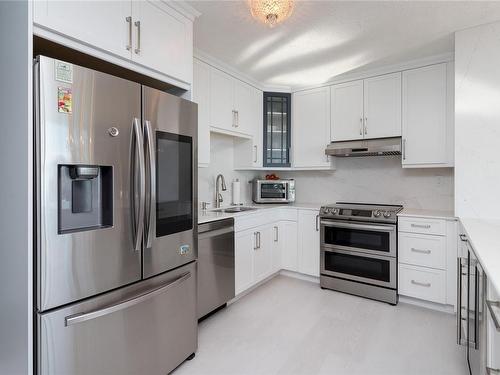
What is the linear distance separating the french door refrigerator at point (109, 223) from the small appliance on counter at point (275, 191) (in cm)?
193

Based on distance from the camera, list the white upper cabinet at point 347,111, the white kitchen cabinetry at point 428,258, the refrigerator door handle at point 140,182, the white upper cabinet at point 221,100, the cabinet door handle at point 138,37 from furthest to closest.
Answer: the white upper cabinet at point 347,111 < the white upper cabinet at point 221,100 < the white kitchen cabinetry at point 428,258 < the cabinet door handle at point 138,37 < the refrigerator door handle at point 140,182

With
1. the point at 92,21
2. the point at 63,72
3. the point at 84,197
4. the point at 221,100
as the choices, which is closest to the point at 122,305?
the point at 84,197

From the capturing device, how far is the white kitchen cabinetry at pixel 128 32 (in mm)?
1308

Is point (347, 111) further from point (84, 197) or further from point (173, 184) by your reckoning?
point (84, 197)

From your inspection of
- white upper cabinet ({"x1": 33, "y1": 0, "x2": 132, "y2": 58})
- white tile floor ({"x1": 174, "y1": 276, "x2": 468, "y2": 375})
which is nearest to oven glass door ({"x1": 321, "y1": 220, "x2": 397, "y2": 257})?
white tile floor ({"x1": 174, "y1": 276, "x2": 468, "y2": 375})

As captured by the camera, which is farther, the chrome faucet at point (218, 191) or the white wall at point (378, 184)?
the chrome faucet at point (218, 191)

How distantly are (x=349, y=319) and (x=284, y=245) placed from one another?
3.90 ft

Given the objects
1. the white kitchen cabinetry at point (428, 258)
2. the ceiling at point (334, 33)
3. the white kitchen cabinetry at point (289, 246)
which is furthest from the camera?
the white kitchen cabinetry at point (289, 246)

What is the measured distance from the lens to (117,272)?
1.43 metres

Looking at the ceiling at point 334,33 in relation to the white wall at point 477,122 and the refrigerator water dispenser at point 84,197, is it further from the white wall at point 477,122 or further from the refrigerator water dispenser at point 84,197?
the refrigerator water dispenser at point 84,197

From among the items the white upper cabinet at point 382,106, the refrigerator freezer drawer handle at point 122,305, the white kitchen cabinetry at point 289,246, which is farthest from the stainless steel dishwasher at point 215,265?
the white upper cabinet at point 382,106

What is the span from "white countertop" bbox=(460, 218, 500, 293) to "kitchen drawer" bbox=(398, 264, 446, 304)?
710mm

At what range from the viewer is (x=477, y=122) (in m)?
2.27

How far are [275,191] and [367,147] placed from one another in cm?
121
